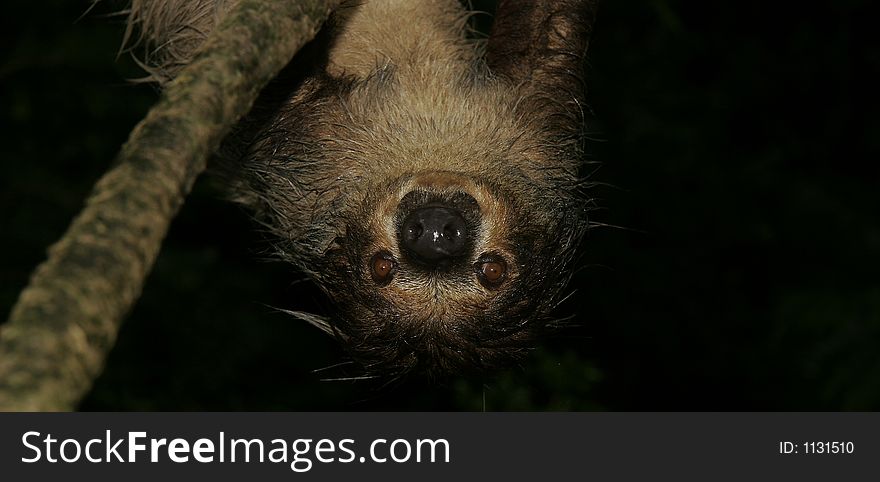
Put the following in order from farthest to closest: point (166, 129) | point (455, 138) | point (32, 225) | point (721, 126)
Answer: point (721, 126), point (32, 225), point (455, 138), point (166, 129)

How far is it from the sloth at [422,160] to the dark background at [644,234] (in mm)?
794

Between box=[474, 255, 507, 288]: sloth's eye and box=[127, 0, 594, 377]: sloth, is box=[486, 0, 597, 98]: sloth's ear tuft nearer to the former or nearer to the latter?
box=[127, 0, 594, 377]: sloth

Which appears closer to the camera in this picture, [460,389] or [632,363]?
[460,389]

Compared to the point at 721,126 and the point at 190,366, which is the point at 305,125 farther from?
the point at 721,126

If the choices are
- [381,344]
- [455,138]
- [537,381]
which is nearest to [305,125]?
[455,138]

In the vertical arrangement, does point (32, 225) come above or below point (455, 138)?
above

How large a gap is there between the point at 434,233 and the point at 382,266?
1.24 ft

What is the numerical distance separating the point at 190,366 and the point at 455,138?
8.91 feet

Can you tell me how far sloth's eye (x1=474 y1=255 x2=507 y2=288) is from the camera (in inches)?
171

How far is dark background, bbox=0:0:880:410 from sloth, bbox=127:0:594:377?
794mm

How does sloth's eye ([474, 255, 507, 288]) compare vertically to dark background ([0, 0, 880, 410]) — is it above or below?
below

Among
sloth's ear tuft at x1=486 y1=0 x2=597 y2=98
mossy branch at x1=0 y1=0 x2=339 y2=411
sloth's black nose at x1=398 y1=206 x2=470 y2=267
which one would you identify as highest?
sloth's ear tuft at x1=486 y1=0 x2=597 y2=98

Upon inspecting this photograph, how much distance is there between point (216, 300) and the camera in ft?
21.2

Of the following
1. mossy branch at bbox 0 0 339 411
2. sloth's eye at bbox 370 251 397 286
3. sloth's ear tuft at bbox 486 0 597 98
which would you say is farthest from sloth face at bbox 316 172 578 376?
mossy branch at bbox 0 0 339 411
